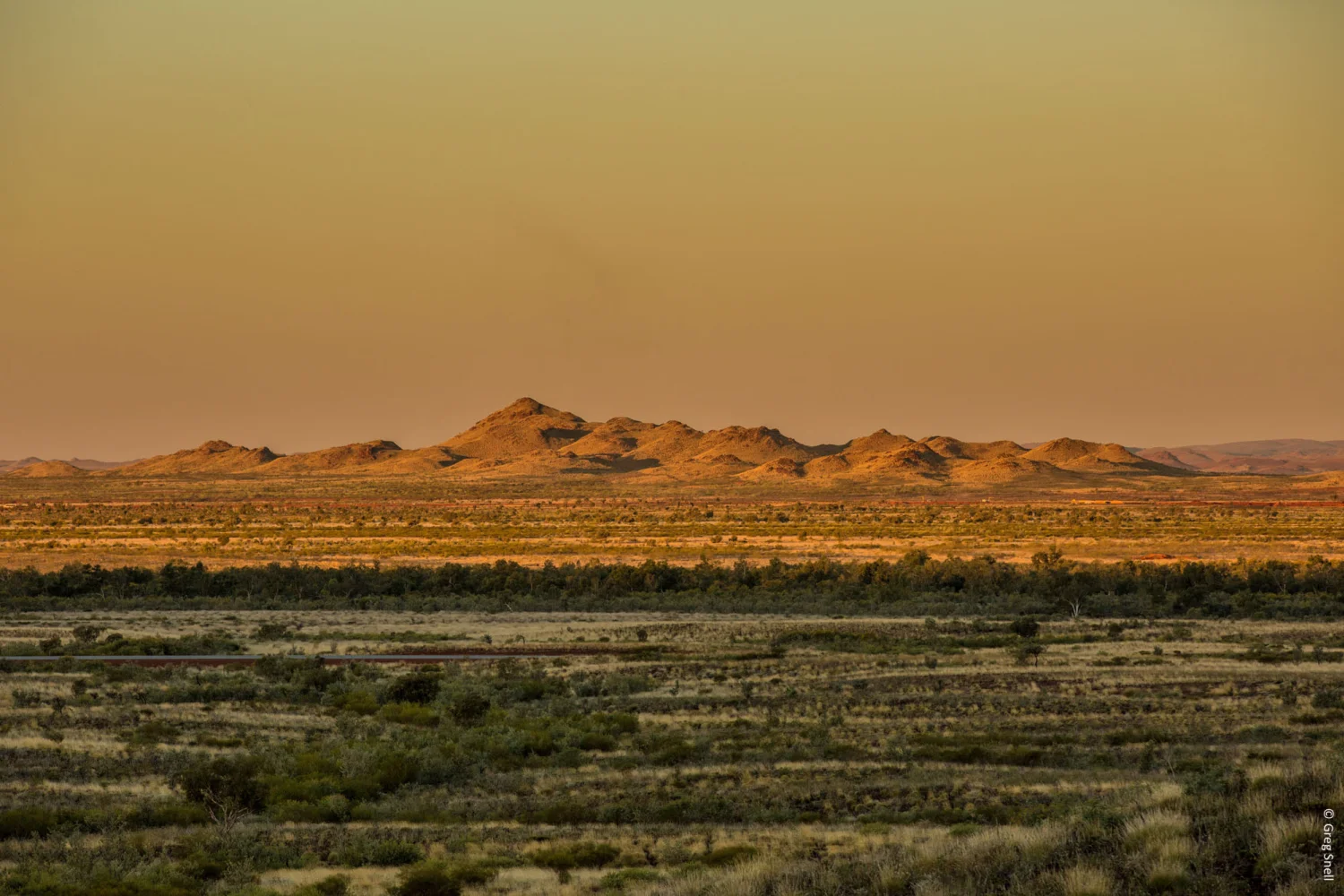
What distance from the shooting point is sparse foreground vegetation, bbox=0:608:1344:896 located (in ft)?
42.1

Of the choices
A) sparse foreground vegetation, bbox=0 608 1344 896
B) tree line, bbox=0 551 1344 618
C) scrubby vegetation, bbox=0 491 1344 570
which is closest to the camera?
sparse foreground vegetation, bbox=0 608 1344 896

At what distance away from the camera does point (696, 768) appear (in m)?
21.5

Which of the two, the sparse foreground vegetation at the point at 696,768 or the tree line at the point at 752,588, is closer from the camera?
the sparse foreground vegetation at the point at 696,768

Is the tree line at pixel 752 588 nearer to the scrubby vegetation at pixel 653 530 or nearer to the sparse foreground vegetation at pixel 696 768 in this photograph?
the scrubby vegetation at pixel 653 530

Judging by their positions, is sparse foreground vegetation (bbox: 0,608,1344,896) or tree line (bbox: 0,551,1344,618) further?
tree line (bbox: 0,551,1344,618)

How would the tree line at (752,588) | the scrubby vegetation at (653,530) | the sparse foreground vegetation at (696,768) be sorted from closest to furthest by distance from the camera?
1. the sparse foreground vegetation at (696,768)
2. the tree line at (752,588)
3. the scrubby vegetation at (653,530)

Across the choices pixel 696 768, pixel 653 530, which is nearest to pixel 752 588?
pixel 696 768

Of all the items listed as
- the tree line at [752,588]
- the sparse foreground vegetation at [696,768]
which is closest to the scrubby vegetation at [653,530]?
the tree line at [752,588]

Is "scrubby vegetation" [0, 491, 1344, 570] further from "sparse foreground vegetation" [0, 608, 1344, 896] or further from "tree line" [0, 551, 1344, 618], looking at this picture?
"sparse foreground vegetation" [0, 608, 1344, 896]

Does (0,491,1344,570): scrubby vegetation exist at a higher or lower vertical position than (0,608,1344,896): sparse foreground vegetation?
higher

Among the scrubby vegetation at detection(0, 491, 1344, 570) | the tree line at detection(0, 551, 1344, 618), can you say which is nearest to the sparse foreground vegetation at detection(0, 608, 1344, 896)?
the tree line at detection(0, 551, 1344, 618)

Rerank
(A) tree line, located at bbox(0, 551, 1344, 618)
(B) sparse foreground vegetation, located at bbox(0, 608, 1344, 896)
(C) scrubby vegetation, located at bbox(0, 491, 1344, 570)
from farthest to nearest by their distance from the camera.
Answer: (C) scrubby vegetation, located at bbox(0, 491, 1344, 570), (A) tree line, located at bbox(0, 551, 1344, 618), (B) sparse foreground vegetation, located at bbox(0, 608, 1344, 896)

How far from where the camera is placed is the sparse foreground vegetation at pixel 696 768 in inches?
505

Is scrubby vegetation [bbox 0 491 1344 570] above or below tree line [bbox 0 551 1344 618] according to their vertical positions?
above
